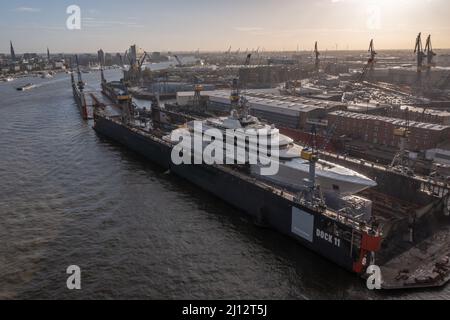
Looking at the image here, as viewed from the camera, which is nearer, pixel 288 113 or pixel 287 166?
pixel 287 166

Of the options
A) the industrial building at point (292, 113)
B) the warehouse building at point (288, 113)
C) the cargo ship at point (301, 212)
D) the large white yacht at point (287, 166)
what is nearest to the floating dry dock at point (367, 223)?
the cargo ship at point (301, 212)

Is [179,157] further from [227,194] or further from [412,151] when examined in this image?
[412,151]

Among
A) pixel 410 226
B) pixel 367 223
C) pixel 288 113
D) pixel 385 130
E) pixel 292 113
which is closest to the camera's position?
pixel 367 223

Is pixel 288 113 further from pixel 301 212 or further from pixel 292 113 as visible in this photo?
pixel 301 212

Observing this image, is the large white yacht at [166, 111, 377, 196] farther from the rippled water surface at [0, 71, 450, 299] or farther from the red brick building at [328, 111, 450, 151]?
the red brick building at [328, 111, 450, 151]

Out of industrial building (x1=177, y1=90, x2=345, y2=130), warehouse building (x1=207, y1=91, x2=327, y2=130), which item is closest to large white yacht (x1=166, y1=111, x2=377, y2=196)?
industrial building (x1=177, y1=90, x2=345, y2=130)

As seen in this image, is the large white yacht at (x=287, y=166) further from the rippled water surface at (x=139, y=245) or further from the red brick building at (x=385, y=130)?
the red brick building at (x=385, y=130)

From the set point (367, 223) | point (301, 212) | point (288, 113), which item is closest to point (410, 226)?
point (367, 223)
